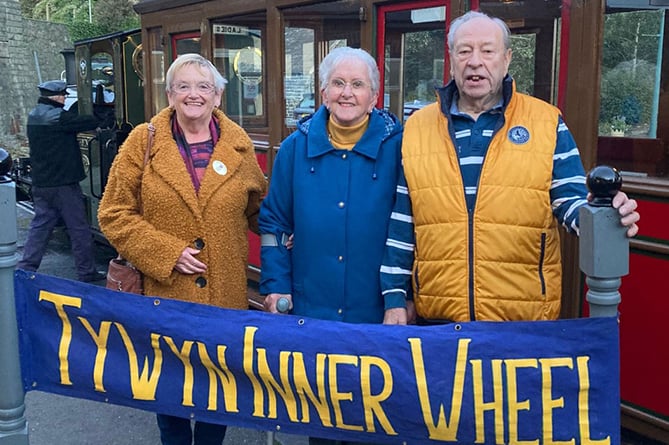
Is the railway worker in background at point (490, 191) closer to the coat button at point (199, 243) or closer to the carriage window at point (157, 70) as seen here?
the coat button at point (199, 243)

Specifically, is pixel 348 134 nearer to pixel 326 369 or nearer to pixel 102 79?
pixel 326 369

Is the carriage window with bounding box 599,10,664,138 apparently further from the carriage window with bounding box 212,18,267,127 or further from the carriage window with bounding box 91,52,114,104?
the carriage window with bounding box 91,52,114,104

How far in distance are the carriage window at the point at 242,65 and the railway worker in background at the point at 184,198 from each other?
2.05 meters

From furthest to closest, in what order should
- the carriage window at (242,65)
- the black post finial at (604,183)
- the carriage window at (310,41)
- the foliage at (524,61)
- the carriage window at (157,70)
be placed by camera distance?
the carriage window at (157,70)
the carriage window at (242,65)
the carriage window at (310,41)
the foliage at (524,61)
the black post finial at (604,183)

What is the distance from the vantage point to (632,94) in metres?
2.82

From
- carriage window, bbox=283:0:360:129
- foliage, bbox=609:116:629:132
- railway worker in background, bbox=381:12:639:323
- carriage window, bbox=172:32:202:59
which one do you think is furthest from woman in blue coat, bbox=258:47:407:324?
carriage window, bbox=172:32:202:59

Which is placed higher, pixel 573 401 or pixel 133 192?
pixel 133 192

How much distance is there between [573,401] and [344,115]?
1.08 meters

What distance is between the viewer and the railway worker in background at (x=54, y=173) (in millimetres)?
6191

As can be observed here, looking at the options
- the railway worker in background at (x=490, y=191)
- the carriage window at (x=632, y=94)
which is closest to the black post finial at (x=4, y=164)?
the railway worker in background at (x=490, y=191)

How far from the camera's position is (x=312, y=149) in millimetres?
2367

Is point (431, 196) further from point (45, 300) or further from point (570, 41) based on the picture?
point (45, 300)

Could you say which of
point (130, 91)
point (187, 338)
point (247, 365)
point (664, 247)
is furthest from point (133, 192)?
point (130, 91)

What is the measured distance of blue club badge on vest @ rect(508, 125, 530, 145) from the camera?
2062 mm
